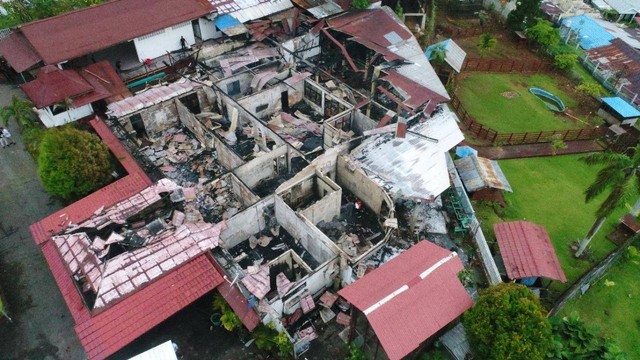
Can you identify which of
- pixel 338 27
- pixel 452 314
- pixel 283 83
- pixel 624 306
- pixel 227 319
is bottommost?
pixel 624 306

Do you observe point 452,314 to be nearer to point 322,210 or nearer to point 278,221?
point 322,210

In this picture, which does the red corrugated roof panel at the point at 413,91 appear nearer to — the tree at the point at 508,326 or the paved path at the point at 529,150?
the paved path at the point at 529,150

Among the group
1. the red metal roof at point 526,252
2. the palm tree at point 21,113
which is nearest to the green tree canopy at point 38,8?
the palm tree at point 21,113

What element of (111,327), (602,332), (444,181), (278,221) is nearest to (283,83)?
(278,221)

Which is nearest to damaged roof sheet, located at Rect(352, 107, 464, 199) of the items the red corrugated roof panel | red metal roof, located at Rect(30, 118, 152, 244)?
the red corrugated roof panel

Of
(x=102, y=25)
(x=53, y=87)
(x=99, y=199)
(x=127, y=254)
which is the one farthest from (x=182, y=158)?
(x=102, y=25)

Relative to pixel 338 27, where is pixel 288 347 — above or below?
below
